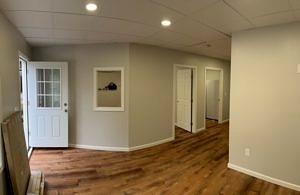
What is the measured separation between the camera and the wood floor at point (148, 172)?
3.09 metres

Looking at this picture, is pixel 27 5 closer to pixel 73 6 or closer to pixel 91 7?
pixel 73 6

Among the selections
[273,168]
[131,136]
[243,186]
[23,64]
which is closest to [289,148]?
[273,168]

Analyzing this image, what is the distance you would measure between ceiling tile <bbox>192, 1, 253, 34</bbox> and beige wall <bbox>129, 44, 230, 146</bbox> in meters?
1.94

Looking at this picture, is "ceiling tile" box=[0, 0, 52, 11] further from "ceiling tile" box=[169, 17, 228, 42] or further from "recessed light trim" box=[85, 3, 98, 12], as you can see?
"ceiling tile" box=[169, 17, 228, 42]

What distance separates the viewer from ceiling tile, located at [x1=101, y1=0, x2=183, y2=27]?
2.43 meters

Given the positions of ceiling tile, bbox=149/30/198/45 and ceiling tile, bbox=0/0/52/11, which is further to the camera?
ceiling tile, bbox=149/30/198/45

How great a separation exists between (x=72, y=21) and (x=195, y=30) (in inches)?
75.0

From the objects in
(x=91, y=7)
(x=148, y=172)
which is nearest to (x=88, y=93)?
(x=148, y=172)

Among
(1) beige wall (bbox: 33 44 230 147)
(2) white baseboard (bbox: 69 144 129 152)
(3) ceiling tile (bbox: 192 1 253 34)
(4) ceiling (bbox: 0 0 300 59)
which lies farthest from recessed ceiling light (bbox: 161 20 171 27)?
(2) white baseboard (bbox: 69 144 129 152)

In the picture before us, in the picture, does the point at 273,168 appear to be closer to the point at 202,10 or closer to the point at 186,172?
the point at 186,172

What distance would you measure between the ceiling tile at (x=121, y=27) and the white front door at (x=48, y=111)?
1.82 metres

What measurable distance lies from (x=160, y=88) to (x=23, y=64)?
311cm

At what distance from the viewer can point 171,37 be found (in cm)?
414

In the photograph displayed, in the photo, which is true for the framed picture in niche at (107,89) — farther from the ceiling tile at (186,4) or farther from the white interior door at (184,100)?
the ceiling tile at (186,4)
